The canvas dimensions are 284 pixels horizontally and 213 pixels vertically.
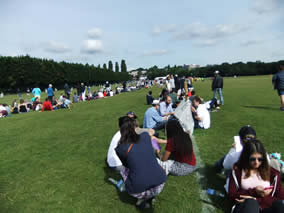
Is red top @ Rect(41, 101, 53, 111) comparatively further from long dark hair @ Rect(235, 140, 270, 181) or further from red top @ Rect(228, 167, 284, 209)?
long dark hair @ Rect(235, 140, 270, 181)

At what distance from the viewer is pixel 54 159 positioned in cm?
573

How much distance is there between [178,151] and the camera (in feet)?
12.7

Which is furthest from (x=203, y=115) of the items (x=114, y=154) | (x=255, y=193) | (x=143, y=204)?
(x=143, y=204)

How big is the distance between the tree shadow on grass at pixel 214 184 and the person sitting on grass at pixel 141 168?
1.08 meters

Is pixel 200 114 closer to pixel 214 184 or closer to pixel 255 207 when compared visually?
pixel 214 184

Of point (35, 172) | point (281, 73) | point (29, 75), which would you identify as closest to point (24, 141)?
point (35, 172)

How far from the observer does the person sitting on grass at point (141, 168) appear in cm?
300

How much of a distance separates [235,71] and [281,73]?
323 feet

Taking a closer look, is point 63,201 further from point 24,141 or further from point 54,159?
point 24,141

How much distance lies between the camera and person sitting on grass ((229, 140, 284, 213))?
2.64 metres

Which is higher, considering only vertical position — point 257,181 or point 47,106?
point 257,181

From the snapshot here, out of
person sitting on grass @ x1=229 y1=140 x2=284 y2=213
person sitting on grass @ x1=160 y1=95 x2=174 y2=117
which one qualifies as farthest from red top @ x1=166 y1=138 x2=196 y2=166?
person sitting on grass @ x1=160 y1=95 x2=174 y2=117

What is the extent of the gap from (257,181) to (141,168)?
1683 millimetres

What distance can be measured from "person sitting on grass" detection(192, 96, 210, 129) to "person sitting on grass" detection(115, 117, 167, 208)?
4.56m
